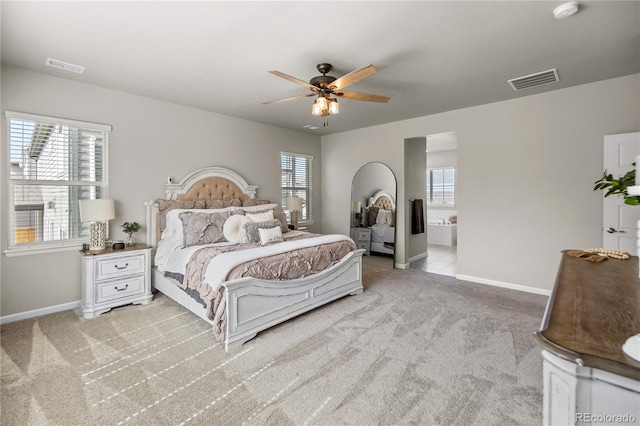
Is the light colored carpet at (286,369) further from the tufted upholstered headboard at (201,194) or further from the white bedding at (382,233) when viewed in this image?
the white bedding at (382,233)

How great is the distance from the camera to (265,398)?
1905 millimetres

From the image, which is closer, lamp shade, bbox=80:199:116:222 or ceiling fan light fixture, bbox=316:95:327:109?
ceiling fan light fixture, bbox=316:95:327:109

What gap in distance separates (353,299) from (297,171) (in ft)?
10.6

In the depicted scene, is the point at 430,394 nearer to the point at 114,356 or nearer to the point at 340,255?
the point at 340,255

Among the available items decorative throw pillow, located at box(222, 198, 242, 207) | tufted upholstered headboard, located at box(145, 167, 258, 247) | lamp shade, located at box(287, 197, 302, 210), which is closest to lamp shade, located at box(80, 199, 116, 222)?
tufted upholstered headboard, located at box(145, 167, 258, 247)

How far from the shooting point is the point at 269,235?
3637mm

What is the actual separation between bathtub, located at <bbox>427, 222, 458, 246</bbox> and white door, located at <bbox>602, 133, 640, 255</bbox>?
4.34 m

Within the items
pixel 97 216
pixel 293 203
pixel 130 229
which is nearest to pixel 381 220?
pixel 293 203

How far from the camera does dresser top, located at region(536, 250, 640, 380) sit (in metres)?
0.75

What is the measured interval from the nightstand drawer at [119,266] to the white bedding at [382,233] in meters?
3.81

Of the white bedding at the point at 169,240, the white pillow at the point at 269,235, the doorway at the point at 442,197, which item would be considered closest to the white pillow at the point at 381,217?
the doorway at the point at 442,197

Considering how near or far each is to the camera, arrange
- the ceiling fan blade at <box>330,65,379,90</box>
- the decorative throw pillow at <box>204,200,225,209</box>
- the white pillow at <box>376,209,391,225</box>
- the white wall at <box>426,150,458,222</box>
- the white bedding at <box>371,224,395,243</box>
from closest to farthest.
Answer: the ceiling fan blade at <box>330,65,379,90</box>, the decorative throw pillow at <box>204,200,225,209</box>, the white bedding at <box>371,224,395,243</box>, the white pillow at <box>376,209,391,225</box>, the white wall at <box>426,150,458,222</box>

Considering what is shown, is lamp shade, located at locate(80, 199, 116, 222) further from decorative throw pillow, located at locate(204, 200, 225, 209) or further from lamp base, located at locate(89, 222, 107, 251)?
decorative throw pillow, located at locate(204, 200, 225, 209)

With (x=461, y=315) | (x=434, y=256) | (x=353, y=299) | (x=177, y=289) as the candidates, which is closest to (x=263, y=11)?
(x=177, y=289)
